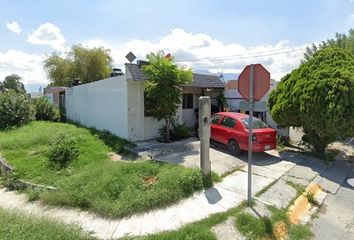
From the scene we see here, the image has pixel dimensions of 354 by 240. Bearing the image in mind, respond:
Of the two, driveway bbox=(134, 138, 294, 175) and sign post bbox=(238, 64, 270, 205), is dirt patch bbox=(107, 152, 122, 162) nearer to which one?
driveway bbox=(134, 138, 294, 175)

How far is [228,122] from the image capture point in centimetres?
1059

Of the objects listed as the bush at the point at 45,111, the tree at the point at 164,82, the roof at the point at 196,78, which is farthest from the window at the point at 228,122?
the bush at the point at 45,111

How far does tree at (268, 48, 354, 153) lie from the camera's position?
8.74 m

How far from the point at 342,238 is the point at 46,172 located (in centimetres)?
782

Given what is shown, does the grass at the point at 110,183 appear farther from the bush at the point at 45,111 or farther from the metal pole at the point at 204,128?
the bush at the point at 45,111

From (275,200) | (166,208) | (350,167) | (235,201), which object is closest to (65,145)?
(166,208)

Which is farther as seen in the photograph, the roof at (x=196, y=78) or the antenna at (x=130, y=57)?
the antenna at (x=130, y=57)

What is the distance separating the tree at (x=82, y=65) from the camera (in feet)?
108

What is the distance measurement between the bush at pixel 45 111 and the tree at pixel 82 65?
14006mm

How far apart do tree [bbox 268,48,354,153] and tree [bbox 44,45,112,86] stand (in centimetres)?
2657

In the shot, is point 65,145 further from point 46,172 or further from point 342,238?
point 342,238

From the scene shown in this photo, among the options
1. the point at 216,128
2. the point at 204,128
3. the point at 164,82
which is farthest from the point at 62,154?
the point at 216,128

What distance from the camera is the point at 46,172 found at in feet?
27.5

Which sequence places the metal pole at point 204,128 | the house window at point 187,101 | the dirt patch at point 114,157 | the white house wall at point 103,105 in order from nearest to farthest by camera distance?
the metal pole at point 204,128
the dirt patch at point 114,157
the white house wall at point 103,105
the house window at point 187,101
